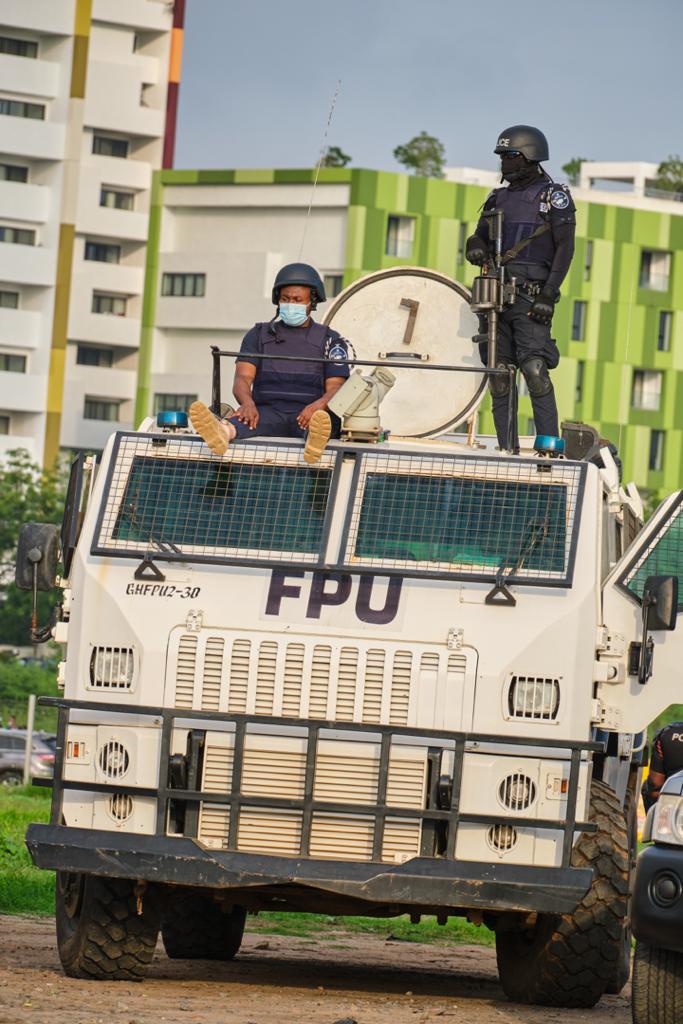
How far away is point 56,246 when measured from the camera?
83188mm

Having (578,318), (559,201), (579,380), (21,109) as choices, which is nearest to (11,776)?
(559,201)

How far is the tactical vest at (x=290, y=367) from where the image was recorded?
1282 cm

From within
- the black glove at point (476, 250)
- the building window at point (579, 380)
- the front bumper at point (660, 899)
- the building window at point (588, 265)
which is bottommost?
the front bumper at point (660, 899)

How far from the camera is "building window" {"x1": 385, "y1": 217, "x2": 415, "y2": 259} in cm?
8006

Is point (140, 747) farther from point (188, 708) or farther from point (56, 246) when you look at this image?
point (56, 246)

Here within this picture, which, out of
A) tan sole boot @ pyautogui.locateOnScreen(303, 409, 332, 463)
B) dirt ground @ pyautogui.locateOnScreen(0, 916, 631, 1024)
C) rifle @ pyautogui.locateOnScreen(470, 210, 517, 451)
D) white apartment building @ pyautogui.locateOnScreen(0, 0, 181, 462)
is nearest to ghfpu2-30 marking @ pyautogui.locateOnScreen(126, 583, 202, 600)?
tan sole boot @ pyautogui.locateOnScreen(303, 409, 332, 463)

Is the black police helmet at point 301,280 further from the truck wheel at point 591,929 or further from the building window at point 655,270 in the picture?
the building window at point 655,270

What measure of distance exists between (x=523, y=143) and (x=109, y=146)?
72455 millimetres

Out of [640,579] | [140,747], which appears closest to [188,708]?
[140,747]

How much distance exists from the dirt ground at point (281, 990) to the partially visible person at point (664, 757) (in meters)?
1.46

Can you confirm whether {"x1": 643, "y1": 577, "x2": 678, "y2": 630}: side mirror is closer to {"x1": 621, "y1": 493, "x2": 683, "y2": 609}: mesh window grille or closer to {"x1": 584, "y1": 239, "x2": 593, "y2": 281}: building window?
{"x1": 621, "y1": 493, "x2": 683, "y2": 609}: mesh window grille

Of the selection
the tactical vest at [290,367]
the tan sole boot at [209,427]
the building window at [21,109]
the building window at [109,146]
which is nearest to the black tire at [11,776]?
the tactical vest at [290,367]

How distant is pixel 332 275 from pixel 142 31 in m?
13.2

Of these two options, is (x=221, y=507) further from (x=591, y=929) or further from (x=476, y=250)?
(x=476, y=250)
